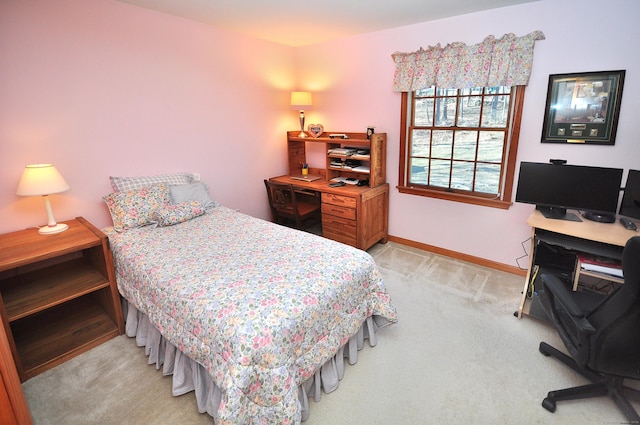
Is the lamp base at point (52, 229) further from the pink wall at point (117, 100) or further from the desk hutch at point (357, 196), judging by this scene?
the desk hutch at point (357, 196)

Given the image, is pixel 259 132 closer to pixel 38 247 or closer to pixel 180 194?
pixel 180 194

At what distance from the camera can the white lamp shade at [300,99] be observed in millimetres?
3955

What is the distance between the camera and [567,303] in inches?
62.1

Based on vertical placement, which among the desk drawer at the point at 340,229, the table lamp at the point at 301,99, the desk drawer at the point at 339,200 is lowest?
the desk drawer at the point at 340,229

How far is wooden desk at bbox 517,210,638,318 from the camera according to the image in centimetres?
200

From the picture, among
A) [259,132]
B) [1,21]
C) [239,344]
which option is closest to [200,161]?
[259,132]

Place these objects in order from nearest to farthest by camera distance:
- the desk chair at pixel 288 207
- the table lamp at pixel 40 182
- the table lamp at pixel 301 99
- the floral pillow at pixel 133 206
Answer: the table lamp at pixel 40 182, the floral pillow at pixel 133 206, the desk chair at pixel 288 207, the table lamp at pixel 301 99

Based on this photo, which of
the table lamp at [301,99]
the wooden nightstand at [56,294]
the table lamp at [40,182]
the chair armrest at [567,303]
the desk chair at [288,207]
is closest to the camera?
the chair armrest at [567,303]

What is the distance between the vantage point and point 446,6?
106 inches

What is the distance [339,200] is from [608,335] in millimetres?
2402

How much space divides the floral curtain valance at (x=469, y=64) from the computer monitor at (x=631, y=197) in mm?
1065

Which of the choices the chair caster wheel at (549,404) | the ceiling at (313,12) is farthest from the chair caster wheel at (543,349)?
the ceiling at (313,12)

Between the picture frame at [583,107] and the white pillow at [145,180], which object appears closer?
the picture frame at [583,107]

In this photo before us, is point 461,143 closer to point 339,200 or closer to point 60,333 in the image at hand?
point 339,200
